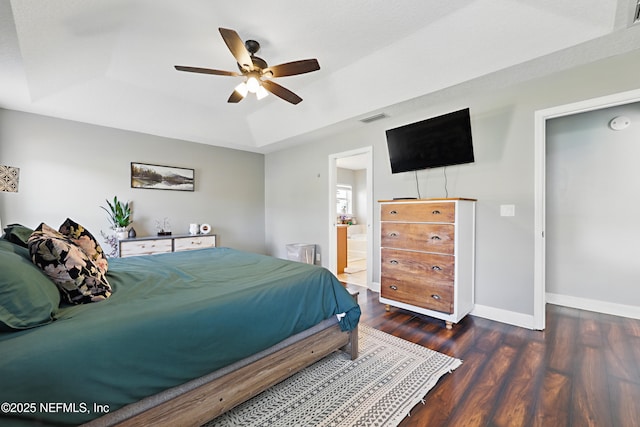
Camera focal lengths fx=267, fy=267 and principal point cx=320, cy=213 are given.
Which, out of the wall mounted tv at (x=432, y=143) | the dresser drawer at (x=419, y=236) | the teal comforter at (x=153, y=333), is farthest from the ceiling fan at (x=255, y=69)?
the dresser drawer at (x=419, y=236)

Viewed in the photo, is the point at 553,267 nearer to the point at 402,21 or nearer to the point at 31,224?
the point at 402,21

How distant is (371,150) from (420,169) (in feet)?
2.88

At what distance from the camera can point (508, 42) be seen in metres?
2.28

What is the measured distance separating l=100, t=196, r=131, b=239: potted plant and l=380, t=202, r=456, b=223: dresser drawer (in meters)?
3.67

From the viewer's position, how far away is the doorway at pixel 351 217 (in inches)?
156

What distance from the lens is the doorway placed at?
13.0ft

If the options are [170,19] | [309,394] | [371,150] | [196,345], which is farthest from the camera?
[371,150]

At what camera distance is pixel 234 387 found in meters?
1.45

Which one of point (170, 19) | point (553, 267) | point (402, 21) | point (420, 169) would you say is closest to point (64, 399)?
point (170, 19)

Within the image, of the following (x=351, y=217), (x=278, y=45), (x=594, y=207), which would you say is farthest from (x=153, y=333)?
(x=351, y=217)

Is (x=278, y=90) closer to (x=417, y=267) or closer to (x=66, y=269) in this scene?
(x=66, y=269)

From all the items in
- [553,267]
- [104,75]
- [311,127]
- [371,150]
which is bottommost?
[553,267]

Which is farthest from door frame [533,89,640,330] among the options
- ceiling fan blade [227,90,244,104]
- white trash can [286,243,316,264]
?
white trash can [286,243,316,264]

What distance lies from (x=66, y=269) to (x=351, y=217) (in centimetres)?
729
